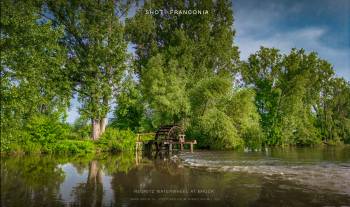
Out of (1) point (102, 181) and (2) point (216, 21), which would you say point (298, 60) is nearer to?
(2) point (216, 21)

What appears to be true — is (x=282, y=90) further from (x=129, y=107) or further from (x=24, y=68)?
(x=24, y=68)

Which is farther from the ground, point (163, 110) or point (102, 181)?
point (163, 110)

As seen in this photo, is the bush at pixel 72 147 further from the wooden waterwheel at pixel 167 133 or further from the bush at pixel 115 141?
the wooden waterwheel at pixel 167 133

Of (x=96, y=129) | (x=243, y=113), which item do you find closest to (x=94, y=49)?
(x=96, y=129)

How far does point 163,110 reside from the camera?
124ft

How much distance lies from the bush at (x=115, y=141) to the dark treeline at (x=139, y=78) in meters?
Result: 0.10

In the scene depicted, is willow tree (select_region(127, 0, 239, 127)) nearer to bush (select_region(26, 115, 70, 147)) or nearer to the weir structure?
the weir structure

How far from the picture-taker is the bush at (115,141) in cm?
3055

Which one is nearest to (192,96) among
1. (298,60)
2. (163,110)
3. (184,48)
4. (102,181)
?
(163,110)

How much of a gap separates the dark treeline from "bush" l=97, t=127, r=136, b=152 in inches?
4.1

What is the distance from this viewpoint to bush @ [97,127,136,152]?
1203 inches

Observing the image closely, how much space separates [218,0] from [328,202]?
132 feet

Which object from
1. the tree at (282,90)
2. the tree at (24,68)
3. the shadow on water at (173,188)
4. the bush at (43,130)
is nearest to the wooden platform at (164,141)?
the bush at (43,130)

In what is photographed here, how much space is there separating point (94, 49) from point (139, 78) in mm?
13868
